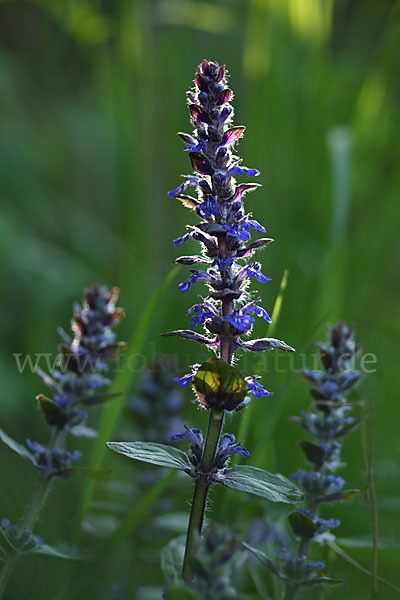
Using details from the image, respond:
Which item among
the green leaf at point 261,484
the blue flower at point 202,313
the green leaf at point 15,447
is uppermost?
the blue flower at point 202,313

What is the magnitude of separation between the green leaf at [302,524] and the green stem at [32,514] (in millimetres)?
346

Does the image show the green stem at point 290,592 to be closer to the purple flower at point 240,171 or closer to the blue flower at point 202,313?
the blue flower at point 202,313

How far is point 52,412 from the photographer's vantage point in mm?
832

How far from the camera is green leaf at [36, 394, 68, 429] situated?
2.67 feet

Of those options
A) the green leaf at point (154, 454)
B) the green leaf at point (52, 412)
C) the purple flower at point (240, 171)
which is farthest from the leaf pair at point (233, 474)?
the purple flower at point (240, 171)

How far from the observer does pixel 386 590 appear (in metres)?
1.00

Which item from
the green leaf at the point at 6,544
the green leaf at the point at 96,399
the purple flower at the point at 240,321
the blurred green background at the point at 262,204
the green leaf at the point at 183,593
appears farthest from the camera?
the blurred green background at the point at 262,204

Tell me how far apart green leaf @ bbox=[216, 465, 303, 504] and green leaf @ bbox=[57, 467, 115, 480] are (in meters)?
0.16

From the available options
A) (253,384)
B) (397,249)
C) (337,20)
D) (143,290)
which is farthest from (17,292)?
(337,20)

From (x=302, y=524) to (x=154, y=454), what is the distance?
0.23 metres

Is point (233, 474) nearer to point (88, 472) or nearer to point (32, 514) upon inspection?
point (88, 472)

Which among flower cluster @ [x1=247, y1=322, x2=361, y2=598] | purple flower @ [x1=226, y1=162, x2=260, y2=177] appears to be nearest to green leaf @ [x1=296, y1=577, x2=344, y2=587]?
flower cluster @ [x1=247, y1=322, x2=361, y2=598]

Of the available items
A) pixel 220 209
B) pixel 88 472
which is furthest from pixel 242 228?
pixel 88 472

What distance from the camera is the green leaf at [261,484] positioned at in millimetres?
631
